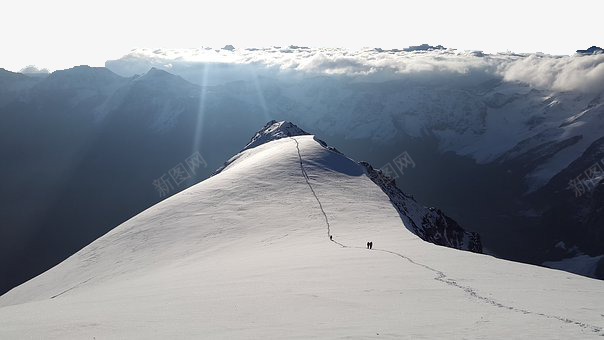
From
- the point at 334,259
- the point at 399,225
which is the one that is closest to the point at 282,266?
the point at 334,259

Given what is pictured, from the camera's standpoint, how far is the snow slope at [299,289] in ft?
44.0

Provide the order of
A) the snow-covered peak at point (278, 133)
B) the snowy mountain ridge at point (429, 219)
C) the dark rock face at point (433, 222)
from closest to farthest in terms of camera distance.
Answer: the snowy mountain ridge at point (429, 219), the dark rock face at point (433, 222), the snow-covered peak at point (278, 133)

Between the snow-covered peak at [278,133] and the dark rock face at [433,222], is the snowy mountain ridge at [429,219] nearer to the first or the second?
the dark rock face at [433,222]

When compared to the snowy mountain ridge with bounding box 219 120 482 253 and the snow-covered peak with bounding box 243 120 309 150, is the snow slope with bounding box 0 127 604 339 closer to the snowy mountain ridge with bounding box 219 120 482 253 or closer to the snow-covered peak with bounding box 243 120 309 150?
the snowy mountain ridge with bounding box 219 120 482 253

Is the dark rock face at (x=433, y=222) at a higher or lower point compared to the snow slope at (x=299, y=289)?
higher

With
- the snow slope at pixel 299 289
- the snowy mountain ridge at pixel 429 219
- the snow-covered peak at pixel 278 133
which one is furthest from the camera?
the snow-covered peak at pixel 278 133

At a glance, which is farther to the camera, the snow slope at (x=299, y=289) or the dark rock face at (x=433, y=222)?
the dark rock face at (x=433, y=222)

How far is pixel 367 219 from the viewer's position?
45.6m

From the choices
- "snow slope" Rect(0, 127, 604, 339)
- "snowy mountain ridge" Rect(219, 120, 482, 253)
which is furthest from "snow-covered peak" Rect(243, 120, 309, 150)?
"snow slope" Rect(0, 127, 604, 339)

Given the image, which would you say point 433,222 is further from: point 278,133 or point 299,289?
point 299,289

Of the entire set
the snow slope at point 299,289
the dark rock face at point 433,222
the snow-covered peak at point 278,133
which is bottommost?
the snow slope at point 299,289

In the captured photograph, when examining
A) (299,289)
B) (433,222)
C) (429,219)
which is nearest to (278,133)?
(429,219)

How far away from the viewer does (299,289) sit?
18.8 meters

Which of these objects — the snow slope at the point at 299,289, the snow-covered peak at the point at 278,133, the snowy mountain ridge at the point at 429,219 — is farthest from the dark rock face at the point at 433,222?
the snow-covered peak at the point at 278,133
